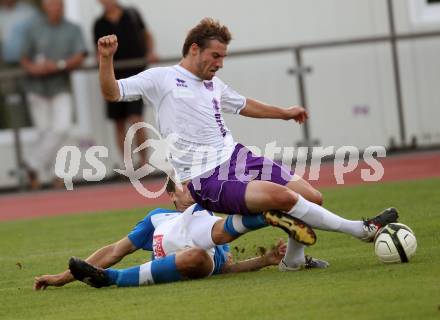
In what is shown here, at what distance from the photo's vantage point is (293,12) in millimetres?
17062

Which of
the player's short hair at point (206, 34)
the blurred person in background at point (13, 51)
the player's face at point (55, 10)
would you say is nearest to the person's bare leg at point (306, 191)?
the player's short hair at point (206, 34)

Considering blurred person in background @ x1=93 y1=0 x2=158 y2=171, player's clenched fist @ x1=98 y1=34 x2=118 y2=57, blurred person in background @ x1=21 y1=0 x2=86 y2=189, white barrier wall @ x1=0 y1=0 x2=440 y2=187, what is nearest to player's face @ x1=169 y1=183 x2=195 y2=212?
player's clenched fist @ x1=98 y1=34 x2=118 y2=57

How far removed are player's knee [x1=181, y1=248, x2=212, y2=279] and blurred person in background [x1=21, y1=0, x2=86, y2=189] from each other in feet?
29.6

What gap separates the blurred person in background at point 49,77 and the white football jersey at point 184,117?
336 inches

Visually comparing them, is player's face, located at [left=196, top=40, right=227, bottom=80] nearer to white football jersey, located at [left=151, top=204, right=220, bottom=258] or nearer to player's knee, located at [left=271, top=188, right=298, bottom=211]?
white football jersey, located at [left=151, top=204, right=220, bottom=258]

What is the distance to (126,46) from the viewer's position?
A: 54.5ft

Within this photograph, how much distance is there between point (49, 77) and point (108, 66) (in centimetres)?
914

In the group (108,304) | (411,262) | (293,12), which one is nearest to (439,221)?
(411,262)

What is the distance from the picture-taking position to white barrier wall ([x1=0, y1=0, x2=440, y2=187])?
16531 mm

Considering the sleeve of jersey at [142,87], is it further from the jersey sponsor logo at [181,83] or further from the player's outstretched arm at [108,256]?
the player's outstretched arm at [108,256]

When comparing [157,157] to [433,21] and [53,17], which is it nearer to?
[53,17]

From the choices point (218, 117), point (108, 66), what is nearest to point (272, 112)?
point (218, 117)

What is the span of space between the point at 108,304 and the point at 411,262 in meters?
2.00

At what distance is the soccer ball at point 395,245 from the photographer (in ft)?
25.2
